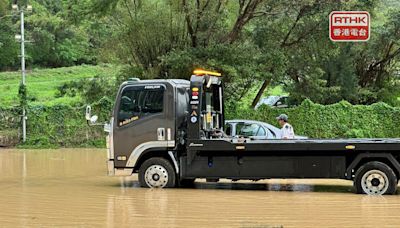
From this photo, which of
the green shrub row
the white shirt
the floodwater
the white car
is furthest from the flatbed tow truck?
the green shrub row

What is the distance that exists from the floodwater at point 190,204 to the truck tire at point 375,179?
26 cm

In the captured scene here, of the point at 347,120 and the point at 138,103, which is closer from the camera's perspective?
the point at 138,103

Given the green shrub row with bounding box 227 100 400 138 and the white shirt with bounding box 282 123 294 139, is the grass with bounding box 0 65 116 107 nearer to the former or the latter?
the green shrub row with bounding box 227 100 400 138

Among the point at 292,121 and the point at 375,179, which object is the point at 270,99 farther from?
the point at 375,179

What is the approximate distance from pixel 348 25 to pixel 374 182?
712 inches

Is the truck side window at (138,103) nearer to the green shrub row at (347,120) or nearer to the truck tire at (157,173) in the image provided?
the truck tire at (157,173)

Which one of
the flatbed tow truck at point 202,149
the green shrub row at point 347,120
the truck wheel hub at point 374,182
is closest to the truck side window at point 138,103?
the flatbed tow truck at point 202,149

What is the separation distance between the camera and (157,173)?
578 inches

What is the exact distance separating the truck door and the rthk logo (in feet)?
54.1

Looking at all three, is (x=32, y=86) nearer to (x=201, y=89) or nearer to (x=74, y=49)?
Answer: (x=74, y=49)

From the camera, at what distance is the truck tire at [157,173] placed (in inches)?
574

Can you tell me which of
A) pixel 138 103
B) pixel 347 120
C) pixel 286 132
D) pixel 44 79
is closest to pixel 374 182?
pixel 286 132

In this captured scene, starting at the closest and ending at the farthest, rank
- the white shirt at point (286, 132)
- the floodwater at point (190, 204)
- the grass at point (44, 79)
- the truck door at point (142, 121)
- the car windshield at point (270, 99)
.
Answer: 1. the floodwater at point (190, 204)
2. the truck door at point (142, 121)
3. the white shirt at point (286, 132)
4. the car windshield at point (270, 99)
5. the grass at point (44, 79)

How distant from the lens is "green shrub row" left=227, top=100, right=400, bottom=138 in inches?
1240
